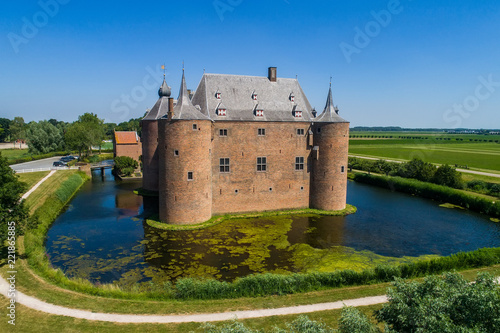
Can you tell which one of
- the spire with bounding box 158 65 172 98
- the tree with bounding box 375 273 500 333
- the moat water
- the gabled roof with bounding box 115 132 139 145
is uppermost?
the spire with bounding box 158 65 172 98

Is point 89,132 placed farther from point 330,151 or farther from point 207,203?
point 330,151

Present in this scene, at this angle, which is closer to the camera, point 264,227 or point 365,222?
point 264,227

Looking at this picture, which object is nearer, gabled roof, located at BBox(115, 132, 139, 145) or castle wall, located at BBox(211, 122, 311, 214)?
castle wall, located at BBox(211, 122, 311, 214)

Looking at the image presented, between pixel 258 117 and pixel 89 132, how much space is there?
51.6m

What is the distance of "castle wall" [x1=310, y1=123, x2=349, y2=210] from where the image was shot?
3294 cm

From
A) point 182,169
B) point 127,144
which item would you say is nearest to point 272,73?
point 182,169

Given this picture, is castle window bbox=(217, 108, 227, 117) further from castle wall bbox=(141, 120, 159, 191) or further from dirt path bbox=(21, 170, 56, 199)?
dirt path bbox=(21, 170, 56, 199)

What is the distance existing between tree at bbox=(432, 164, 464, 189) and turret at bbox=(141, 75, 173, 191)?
3764cm

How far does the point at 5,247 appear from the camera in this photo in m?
21.2

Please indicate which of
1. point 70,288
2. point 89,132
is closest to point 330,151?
point 70,288

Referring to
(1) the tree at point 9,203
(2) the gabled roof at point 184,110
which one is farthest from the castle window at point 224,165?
Answer: (1) the tree at point 9,203

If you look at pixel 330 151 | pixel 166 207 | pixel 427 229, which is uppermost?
pixel 330 151

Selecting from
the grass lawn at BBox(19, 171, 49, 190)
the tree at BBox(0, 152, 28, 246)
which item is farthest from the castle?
the grass lawn at BBox(19, 171, 49, 190)

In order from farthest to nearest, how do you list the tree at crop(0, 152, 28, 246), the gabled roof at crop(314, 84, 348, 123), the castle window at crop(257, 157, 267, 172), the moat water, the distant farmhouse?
the distant farmhouse
the gabled roof at crop(314, 84, 348, 123)
the castle window at crop(257, 157, 267, 172)
the moat water
the tree at crop(0, 152, 28, 246)
